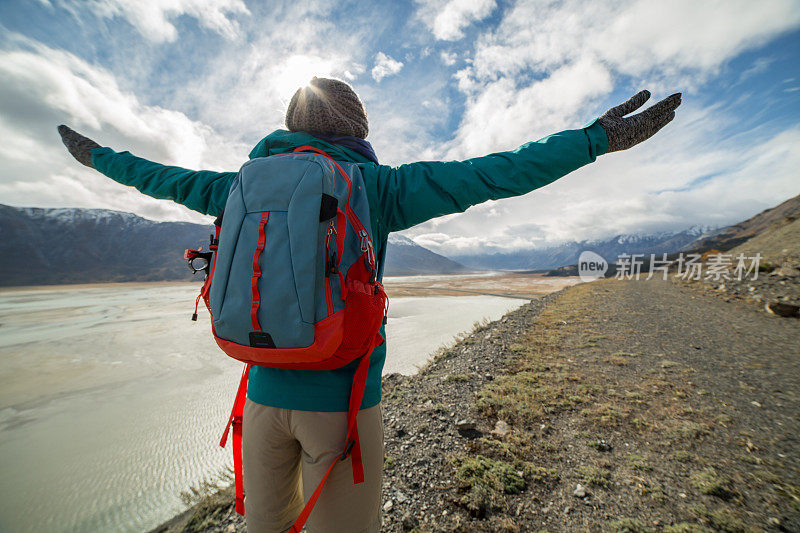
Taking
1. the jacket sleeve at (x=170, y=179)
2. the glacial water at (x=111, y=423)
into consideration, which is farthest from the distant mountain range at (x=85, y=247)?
the jacket sleeve at (x=170, y=179)

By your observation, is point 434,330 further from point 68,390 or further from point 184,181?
point 184,181

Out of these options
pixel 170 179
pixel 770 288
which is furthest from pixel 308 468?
pixel 770 288

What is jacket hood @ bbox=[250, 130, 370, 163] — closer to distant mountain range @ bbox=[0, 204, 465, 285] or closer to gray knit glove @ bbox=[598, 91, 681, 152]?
gray knit glove @ bbox=[598, 91, 681, 152]

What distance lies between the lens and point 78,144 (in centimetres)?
198

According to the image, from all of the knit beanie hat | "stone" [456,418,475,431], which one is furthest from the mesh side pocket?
"stone" [456,418,475,431]

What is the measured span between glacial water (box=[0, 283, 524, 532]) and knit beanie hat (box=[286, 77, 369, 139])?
5442 mm

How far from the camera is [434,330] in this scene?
608 inches

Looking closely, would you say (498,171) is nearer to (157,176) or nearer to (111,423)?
(157,176)

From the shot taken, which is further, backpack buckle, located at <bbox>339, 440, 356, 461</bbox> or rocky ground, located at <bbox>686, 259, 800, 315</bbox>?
rocky ground, located at <bbox>686, 259, 800, 315</bbox>

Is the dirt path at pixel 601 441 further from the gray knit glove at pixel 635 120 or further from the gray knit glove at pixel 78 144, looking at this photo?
the gray knit glove at pixel 78 144

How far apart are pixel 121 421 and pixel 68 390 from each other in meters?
3.76

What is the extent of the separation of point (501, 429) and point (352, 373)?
349 cm

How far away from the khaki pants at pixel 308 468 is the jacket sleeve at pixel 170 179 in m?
1.17

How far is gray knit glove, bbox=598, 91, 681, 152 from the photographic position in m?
1.41
